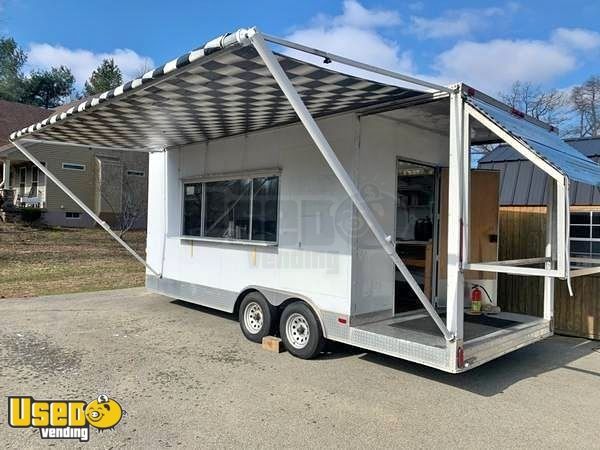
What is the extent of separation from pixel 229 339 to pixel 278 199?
1.87m

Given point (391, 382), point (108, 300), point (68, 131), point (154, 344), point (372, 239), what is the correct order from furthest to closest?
point (108, 300) < point (68, 131) < point (154, 344) < point (372, 239) < point (391, 382)

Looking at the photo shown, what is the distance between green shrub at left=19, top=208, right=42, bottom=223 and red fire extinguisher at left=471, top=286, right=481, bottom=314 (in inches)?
791

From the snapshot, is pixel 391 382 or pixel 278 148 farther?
pixel 278 148

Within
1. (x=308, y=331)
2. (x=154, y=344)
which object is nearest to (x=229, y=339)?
(x=154, y=344)

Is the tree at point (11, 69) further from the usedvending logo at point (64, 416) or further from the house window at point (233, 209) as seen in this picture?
the usedvending logo at point (64, 416)

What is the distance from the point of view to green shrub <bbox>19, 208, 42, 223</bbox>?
20.5 metres

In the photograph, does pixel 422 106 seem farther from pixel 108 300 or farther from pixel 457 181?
pixel 108 300

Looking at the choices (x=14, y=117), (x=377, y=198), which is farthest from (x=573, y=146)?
(x=14, y=117)

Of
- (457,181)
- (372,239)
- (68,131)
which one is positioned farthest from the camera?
(68,131)

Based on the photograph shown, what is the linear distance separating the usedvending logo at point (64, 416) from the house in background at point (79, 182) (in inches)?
734

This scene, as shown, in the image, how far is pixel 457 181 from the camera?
4.13m

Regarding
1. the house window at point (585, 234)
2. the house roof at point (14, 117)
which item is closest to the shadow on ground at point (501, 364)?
the house window at point (585, 234)

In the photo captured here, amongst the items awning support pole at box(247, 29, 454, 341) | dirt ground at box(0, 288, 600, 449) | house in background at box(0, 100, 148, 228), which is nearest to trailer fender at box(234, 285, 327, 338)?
dirt ground at box(0, 288, 600, 449)

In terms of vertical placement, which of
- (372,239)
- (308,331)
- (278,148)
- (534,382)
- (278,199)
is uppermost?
(278,148)
